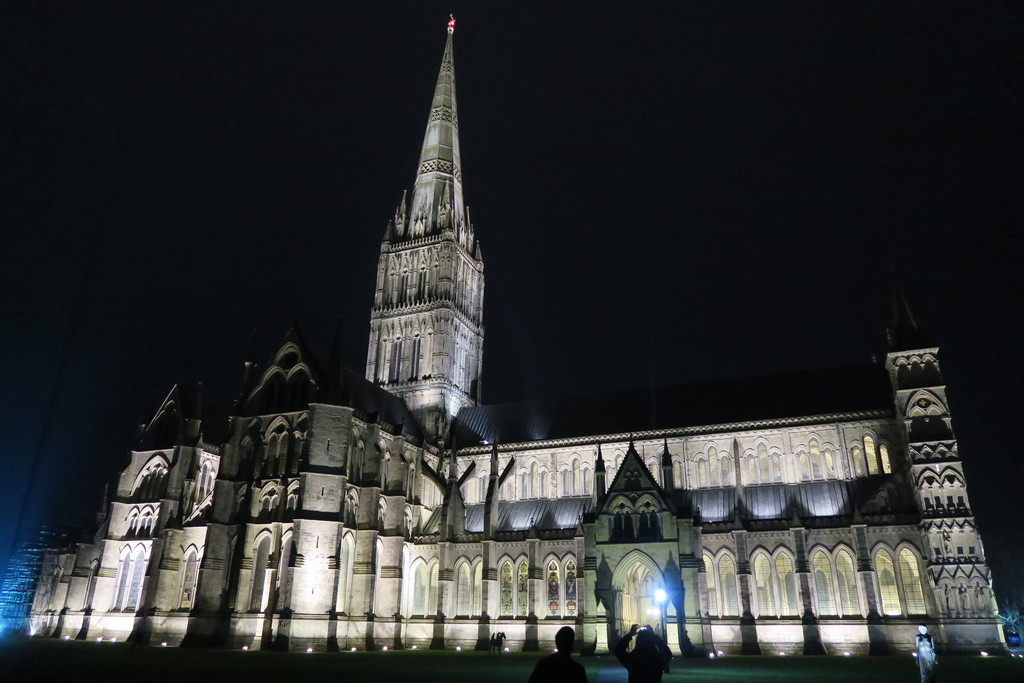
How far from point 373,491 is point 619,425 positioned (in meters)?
20.3

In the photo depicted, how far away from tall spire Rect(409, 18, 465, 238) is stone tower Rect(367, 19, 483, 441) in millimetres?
125

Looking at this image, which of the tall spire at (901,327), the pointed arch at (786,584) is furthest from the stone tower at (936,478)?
the pointed arch at (786,584)

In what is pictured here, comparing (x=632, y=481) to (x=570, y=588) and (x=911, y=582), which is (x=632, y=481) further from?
(x=911, y=582)

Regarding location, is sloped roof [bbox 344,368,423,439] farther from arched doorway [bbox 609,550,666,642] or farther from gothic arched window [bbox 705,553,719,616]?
gothic arched window [bbox 705,553,719,616]

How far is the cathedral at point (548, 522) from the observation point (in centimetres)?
4075

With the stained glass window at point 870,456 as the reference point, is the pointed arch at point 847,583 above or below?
below

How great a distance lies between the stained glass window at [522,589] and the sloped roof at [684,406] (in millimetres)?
12345

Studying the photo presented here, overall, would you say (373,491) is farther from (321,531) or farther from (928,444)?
(928,444)

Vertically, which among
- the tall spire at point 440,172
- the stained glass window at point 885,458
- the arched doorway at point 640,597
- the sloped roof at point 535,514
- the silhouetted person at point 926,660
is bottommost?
the silhouetted person at point 926,660

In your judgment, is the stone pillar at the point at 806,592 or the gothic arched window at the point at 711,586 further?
the gothic arched window at the point at 711,586

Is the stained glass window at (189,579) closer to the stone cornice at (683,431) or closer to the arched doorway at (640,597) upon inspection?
the stone cornice at (683,431)

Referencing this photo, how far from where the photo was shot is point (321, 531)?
1689 inches

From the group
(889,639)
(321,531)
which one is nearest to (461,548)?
(321,531)

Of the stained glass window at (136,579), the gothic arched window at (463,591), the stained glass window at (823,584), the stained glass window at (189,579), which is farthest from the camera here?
the stained glass window at (136,579)
